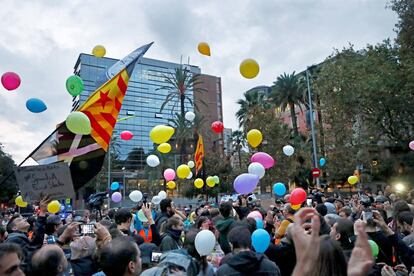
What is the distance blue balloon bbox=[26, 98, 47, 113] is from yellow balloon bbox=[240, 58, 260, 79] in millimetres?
4083

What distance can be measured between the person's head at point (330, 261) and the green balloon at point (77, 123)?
15.5ft

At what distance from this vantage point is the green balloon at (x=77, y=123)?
5.66 metres

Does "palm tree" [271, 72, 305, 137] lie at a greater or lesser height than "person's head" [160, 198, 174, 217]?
greater

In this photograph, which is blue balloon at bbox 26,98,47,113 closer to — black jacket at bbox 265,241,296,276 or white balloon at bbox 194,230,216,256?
white balloon at bbox 194,230,216,256

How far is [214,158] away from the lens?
127 feet

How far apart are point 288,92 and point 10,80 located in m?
37.1

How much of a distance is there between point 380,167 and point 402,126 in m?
4.15

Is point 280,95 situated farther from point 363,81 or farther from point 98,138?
point 98,138

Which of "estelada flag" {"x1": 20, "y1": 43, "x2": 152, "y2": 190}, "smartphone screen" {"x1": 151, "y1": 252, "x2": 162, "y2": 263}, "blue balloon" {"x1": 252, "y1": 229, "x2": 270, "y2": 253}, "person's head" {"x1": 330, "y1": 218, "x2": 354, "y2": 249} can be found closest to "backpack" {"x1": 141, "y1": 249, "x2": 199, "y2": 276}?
"smartphone screen" {"x1": 151, "y1": 252, "x2": 162, "y2": 263}

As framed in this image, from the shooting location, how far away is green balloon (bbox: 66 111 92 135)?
5.66m

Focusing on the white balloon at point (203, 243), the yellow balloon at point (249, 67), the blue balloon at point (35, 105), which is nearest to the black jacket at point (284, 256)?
the white balloon at point (203, 243)

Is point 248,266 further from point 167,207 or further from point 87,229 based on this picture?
point 167,207

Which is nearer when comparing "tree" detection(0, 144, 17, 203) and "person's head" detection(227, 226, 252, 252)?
"person's head" detection(227, 226, 252, 252)

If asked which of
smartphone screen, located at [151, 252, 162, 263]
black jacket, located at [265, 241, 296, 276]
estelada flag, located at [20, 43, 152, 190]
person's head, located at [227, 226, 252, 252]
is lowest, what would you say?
black jacket, located at [265, 241, 296, 276]
